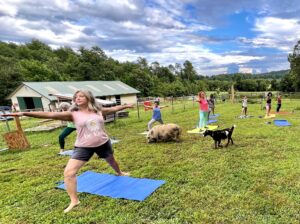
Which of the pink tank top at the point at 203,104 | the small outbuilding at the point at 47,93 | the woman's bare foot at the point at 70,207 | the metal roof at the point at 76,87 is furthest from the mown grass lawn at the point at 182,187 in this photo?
the metal roof at the point at 76,87

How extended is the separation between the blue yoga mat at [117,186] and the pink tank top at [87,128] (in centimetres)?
109

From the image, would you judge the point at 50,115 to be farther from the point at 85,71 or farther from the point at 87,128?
the point at 85,71

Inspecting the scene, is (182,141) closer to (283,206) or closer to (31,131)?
(283,206)

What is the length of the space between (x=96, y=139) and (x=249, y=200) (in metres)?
2.65

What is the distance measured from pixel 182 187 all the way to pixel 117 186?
49.6 inches

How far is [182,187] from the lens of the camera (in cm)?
422

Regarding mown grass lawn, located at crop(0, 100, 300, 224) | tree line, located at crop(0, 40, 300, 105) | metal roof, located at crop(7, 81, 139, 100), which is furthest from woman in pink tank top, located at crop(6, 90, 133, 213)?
tree line, located at crop(0, 40, 300, 105)

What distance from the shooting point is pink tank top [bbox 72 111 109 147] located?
11.6 feet

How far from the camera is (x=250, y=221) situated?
306 centimetres

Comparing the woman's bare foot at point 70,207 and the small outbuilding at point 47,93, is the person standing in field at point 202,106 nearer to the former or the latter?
the woman's bare foot at point 70,207

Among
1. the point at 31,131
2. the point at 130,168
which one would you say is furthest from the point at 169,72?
the point at 130,168

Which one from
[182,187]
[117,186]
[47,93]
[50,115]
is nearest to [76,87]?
[47,93]

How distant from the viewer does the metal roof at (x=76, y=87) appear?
89.1ft

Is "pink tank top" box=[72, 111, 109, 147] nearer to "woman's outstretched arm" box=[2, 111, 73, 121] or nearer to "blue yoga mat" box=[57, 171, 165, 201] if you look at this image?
"woman's outstretched arm" box=[2, 111, 73, 121]
